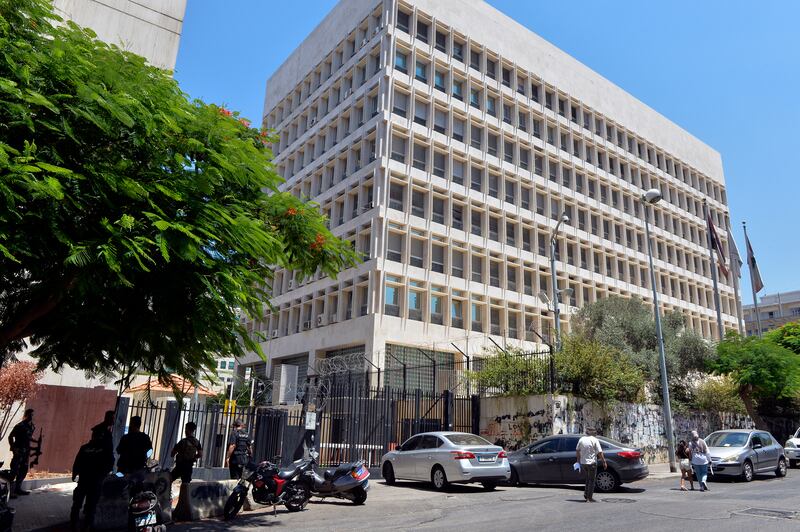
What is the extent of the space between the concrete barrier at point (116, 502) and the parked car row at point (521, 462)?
7098mm

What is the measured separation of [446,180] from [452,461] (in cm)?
2557

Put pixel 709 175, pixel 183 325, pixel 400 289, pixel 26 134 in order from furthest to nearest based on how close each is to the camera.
A: pixel 709 175
pixel 400 289
pixel 183 325
pixel 26 134

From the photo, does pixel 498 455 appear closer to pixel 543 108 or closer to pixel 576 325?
pixel 576 325

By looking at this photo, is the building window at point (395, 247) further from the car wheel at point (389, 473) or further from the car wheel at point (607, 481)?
the car wheel at point (607, 481)

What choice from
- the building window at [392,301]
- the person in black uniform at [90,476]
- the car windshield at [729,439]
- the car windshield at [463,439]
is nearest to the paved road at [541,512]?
the car windshield at [463,439]

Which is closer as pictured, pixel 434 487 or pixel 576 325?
pixel 434 487

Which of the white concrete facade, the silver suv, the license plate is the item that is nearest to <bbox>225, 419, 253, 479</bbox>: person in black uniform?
the license plate

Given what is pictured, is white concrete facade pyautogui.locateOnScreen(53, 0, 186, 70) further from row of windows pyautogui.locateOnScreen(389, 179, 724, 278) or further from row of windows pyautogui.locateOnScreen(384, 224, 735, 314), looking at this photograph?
row of windows pyautogui.locateOnScreen(389, 179, 724, 278)

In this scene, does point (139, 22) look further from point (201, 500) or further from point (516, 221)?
point (516, 221)

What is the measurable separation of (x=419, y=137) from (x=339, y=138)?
647 centimetres

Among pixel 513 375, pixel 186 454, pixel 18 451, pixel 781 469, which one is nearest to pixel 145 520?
pixel 186 454

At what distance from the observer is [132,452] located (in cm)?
956

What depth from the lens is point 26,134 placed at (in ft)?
21.2

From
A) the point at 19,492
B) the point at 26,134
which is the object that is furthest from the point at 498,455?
the point at 26,134
